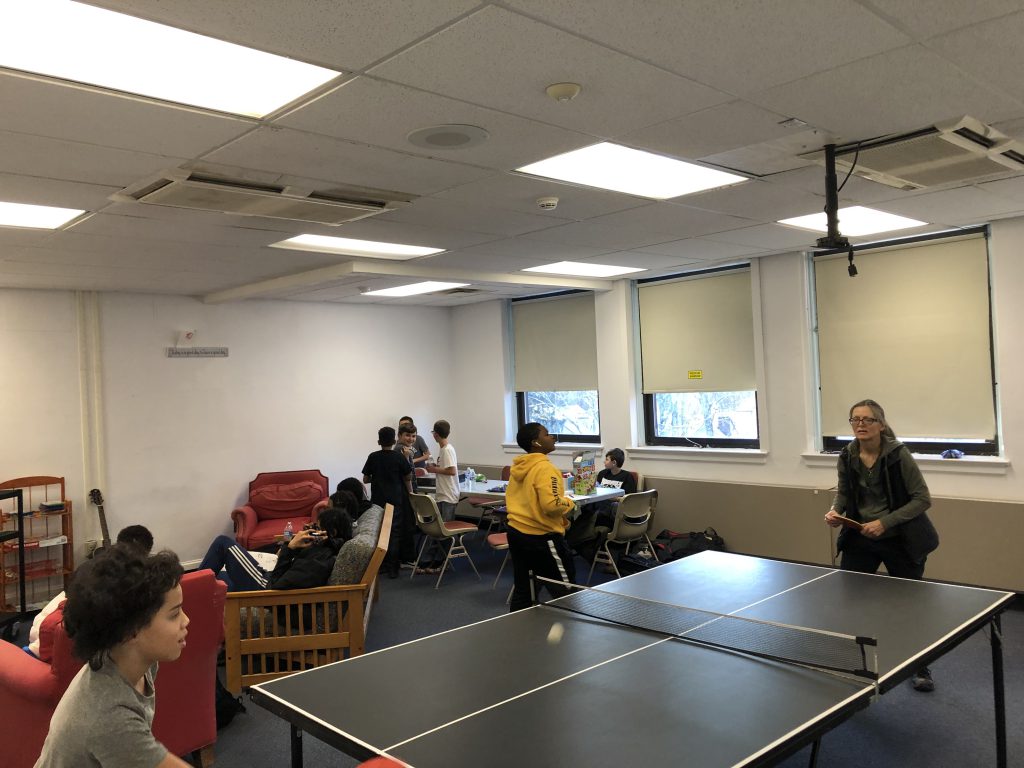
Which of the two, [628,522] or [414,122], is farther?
[628,522]

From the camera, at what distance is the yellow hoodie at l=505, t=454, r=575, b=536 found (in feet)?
14.8

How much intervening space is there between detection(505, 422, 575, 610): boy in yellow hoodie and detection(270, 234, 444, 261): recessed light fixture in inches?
75.0

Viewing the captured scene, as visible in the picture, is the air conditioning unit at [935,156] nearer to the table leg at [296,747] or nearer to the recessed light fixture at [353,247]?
the recessed light fixture at [353,247]

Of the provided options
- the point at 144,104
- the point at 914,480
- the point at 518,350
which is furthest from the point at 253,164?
the point at 518,350

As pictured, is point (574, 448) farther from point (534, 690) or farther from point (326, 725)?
point (326, 725)

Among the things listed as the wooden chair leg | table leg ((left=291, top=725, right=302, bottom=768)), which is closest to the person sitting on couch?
the wooden chair leg

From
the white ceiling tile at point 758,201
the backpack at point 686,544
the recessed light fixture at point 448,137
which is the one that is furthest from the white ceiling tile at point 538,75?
the backpack at point 686,544

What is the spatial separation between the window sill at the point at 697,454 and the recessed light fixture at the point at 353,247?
11.0ft

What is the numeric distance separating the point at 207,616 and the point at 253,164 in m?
2.04

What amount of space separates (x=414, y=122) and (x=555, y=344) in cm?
614

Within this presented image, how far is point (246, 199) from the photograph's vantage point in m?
3.81

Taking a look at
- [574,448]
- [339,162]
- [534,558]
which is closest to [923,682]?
[534,558]

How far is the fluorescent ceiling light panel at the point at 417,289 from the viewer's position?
25.1 feet

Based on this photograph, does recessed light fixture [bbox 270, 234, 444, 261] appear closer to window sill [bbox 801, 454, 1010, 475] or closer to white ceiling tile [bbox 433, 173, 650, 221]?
white ceiling tile [bbox 433, 173, 650, 221]
